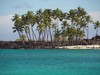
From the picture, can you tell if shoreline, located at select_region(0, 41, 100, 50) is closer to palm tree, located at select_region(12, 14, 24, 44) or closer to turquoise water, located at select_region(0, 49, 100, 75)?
palm tree, located at select_region(12, 14, 24, 44)

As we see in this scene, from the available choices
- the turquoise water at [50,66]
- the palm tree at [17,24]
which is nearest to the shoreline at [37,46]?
the palm tree at [17,24]

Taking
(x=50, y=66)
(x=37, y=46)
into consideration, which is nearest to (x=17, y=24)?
(x=37, y=46)

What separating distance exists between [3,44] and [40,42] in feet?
44.0

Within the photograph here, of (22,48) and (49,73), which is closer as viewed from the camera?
(49,73)

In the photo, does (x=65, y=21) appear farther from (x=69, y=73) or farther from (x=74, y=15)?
(x=69, y=73)

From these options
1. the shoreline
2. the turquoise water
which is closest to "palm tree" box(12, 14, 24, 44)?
the shoreline

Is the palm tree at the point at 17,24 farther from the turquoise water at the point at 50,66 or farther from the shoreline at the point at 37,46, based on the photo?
the turquoise water at the point at 50,66

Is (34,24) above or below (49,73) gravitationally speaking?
above

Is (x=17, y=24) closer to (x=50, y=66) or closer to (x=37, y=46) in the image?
(x=37, y=46)

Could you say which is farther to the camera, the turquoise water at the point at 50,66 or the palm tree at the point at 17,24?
the palm tree at the point at 17,24

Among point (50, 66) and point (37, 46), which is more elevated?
point (37, 46)

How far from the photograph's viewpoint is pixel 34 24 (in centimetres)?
11312

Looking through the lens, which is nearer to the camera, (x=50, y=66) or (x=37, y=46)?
(x=50, y=66)

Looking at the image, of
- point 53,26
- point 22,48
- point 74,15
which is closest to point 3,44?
point 22,48
